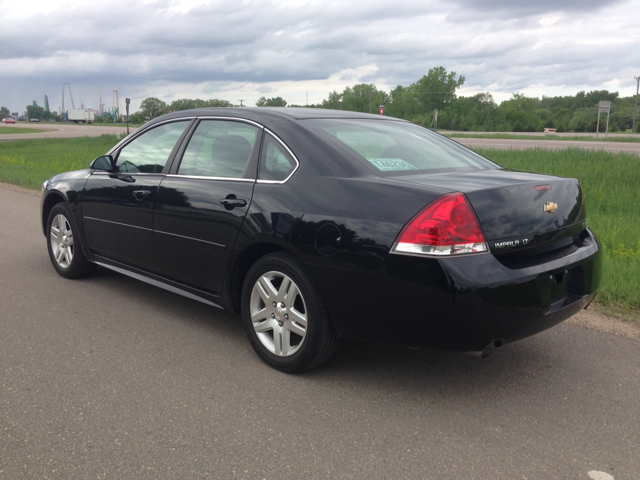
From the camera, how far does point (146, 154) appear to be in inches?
185

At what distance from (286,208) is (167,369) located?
122 cm

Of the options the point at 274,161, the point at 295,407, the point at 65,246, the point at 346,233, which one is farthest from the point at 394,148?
the point at 65,246

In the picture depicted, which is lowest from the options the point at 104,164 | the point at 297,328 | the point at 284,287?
the point at 297,328

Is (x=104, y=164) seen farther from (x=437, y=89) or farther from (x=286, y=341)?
(x=437, y=89)

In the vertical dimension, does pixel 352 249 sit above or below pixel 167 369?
above

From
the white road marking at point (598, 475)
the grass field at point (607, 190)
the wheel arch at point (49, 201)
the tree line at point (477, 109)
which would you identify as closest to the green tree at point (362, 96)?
the tree line at point (477, 109)

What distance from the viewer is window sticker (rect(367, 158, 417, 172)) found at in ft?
11.4

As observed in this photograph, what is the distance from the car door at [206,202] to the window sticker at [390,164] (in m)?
0.78

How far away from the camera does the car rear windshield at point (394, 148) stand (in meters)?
3.56

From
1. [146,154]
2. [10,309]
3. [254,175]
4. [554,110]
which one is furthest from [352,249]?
[554,110]

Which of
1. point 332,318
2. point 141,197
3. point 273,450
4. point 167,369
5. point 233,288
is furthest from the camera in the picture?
point 141,197

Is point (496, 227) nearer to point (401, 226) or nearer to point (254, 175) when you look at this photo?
point (401, 226)

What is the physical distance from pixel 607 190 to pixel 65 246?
27.7 ft

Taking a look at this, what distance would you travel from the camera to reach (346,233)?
10.3 ft
